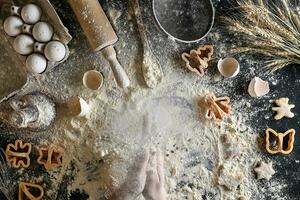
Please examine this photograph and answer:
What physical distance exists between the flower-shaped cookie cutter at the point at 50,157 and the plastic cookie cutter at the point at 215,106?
48 cm

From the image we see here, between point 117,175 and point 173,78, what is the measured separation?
0.35m

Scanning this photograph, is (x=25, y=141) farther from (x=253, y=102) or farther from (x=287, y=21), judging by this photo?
(x=287, y=21)

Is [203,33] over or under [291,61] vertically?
over

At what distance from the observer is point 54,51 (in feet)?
5.73

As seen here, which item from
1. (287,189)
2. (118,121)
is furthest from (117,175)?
(287,189)

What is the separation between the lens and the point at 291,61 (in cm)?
181

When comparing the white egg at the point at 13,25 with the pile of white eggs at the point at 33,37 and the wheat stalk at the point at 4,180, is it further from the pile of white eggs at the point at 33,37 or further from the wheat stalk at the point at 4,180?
the wheat stalk at the point at 4,180

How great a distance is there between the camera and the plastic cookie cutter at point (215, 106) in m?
1.79

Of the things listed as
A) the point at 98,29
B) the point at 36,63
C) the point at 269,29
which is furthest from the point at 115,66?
the point at 269,29

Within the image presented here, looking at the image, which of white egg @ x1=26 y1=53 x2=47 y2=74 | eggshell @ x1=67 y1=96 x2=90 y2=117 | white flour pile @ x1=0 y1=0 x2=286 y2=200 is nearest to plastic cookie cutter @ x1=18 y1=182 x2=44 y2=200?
white flour pile @ x1=0 y1=0 x2=286 y2=200

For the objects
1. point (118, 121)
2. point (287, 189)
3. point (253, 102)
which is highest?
point (118, 121)

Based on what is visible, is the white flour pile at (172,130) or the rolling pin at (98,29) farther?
the white flour pile at (172,130)

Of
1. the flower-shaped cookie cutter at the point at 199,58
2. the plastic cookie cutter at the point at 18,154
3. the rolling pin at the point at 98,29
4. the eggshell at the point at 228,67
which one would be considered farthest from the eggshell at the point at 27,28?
the eggshell at the point at 228,67

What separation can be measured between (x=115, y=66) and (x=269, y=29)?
0.49m
